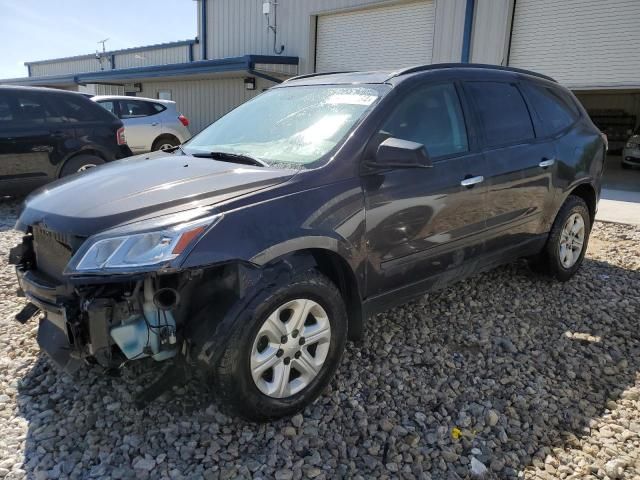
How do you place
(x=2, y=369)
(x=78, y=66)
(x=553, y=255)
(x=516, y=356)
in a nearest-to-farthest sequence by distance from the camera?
(x=2, y=369)
(x=516, y=356)
(x=553, y=255)
(x=78, y=66)

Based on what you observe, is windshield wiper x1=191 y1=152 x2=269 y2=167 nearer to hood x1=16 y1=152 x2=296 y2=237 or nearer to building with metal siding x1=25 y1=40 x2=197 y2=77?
hood x1=16 y1=152 x2=296 y2=237

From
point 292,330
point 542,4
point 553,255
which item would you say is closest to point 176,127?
point 542,4

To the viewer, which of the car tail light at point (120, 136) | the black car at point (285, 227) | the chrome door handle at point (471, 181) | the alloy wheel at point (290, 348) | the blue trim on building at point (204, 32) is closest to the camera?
the black car at point (285, 227)

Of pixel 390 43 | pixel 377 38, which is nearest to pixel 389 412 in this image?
pixel 390 43

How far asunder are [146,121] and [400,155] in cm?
1032

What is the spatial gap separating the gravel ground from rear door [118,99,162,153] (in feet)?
27.6

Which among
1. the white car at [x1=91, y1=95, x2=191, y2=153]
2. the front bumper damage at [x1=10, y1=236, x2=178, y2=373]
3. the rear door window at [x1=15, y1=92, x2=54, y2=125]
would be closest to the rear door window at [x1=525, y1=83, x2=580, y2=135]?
the front bumper damage at [x1=10, y1=236, x2=178, y2=373]

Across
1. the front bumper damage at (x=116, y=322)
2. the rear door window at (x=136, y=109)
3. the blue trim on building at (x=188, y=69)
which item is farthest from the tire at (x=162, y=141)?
A: the front bumper damage at (x=116, y=322)

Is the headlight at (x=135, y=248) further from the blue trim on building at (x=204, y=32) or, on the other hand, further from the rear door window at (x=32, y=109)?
the blue trim on building at (x=204, y=32)

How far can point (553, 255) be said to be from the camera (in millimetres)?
4504

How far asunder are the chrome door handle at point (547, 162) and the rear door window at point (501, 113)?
22cm

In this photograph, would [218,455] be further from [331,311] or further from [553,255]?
[553,255]

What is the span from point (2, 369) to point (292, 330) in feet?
6.03

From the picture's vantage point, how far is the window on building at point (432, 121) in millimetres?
3221
